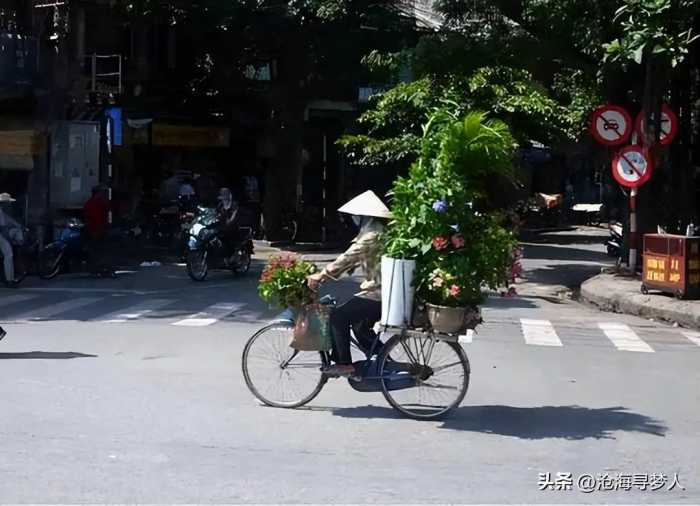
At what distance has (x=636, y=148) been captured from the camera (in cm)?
1873

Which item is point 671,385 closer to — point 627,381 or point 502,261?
point 627,381

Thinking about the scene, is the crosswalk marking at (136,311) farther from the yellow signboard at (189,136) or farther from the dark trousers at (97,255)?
the yellow signboard at (189,136)

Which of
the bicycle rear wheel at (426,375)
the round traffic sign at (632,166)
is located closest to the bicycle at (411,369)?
the bicycle rear wheel at (426,375)

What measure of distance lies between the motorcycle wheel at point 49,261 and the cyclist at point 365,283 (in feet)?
41.1

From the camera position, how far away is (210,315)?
15648 millimetres

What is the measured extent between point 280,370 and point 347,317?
29.4 inches

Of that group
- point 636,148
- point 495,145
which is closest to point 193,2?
point 636,148

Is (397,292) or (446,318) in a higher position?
(397,292)

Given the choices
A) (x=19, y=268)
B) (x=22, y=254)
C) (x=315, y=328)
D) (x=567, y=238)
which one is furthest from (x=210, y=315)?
(x=567, y=238)

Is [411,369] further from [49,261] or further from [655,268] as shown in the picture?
[49,261]

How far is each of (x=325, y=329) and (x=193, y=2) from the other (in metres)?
19.2

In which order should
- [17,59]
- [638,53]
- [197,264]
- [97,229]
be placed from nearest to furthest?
1. [638,53]
2. [197,264]
3. [97,229]
4. [17,59]

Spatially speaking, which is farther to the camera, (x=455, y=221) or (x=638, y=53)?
(x=638, y=53)

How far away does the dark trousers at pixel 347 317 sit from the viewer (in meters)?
8.73
